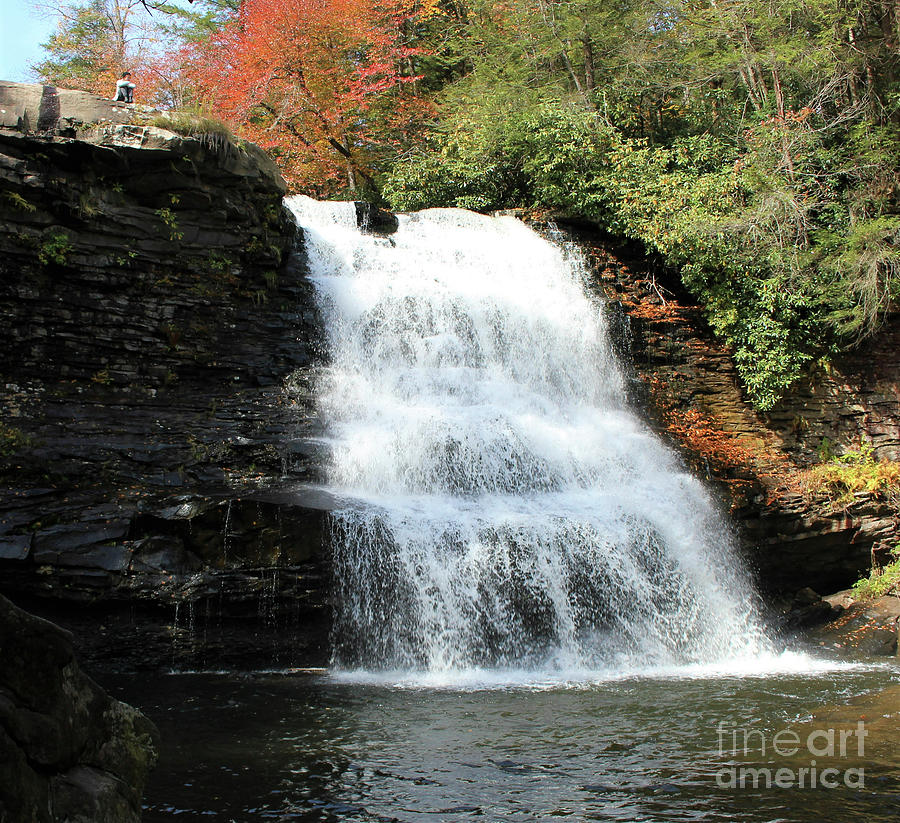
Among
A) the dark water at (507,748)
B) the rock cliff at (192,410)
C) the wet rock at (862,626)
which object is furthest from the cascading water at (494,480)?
the wet rock at (862,626)

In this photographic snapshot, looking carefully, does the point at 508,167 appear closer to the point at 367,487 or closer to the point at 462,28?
the point at 462,28

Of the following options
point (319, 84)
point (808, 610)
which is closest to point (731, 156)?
point (808, 610)

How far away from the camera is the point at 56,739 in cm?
261

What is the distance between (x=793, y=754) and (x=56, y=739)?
4.89 meters

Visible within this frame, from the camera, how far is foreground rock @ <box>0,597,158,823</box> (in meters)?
2.38

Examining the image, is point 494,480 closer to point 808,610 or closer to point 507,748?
point 507,748

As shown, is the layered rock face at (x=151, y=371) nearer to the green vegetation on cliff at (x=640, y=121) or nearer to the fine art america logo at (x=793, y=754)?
the green vegetation on cliff at (x=640, y=121)

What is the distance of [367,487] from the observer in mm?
10078

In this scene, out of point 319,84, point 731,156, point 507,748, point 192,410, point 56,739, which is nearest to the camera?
point 56,739

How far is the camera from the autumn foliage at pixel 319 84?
20.0 m

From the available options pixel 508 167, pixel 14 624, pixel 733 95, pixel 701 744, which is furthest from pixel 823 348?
pixel 14 624

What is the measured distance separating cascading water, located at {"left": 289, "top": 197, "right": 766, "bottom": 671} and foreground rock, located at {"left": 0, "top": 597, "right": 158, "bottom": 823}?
561 centimetres

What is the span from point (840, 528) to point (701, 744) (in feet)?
25.6

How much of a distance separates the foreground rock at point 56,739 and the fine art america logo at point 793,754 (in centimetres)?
364
